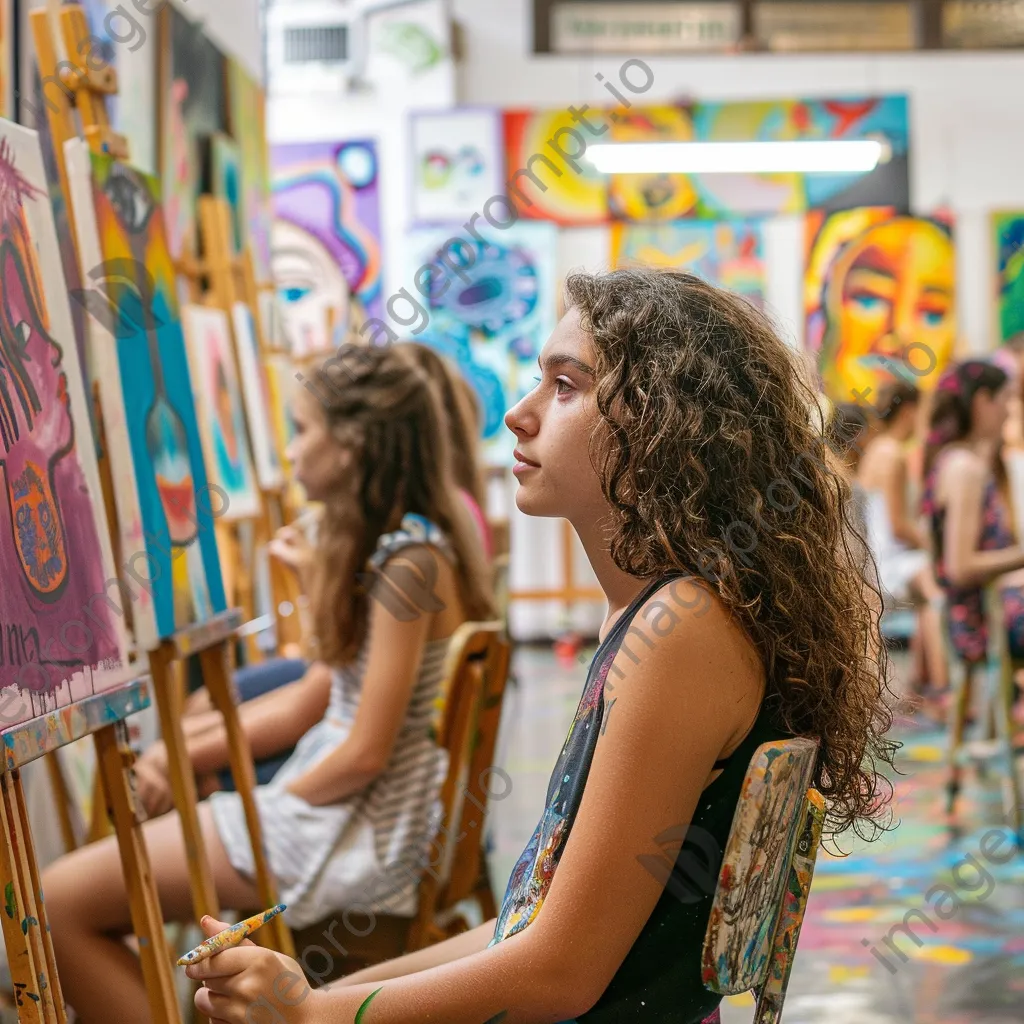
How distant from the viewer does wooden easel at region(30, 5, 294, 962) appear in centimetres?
185

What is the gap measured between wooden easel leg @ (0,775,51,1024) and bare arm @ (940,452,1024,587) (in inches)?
122

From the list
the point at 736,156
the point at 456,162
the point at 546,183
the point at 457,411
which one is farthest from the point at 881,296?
the point at 457,411

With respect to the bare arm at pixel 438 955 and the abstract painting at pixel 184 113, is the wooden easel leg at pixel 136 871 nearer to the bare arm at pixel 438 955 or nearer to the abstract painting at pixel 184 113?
the bare arm at pixel 438 955

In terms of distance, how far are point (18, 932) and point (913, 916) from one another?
8.01 feet

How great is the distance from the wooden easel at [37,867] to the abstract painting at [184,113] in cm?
230

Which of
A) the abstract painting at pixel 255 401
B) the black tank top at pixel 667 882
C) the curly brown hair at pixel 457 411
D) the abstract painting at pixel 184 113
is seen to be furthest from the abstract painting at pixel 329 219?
the black tank top at pixel 667 882

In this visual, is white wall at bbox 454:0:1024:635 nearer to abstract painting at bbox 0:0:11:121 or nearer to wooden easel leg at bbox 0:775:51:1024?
abstract painting at bbox 0:0:11:121

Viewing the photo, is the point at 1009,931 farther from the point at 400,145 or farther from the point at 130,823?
the point at 400,145

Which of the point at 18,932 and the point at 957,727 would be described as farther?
the point at 957,727

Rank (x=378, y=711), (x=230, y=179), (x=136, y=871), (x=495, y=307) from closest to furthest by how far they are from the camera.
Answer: (x=136, y=871) → (x=378, y=711) → (x=230, y=179) → (x=495, y=307)

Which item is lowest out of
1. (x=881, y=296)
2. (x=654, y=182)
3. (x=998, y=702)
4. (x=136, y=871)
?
(x=998, y=702)

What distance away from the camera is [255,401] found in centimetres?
348

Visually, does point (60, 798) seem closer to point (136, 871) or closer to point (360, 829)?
point (360, 829)

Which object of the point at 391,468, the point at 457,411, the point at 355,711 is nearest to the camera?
the point at 355,711
